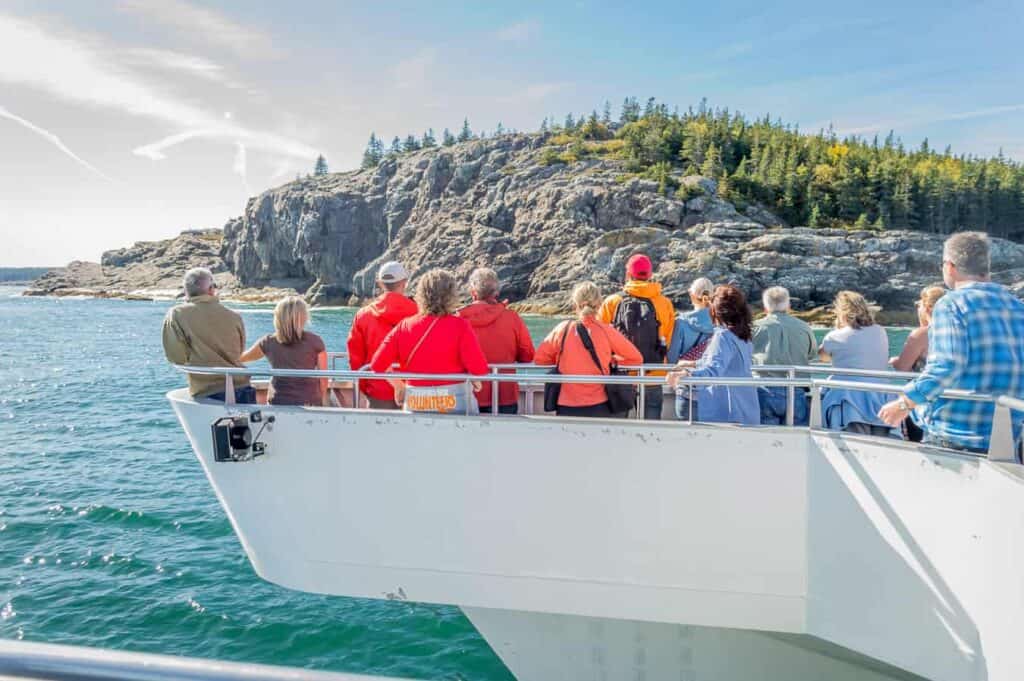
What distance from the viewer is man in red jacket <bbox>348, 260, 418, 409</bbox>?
5113 mm

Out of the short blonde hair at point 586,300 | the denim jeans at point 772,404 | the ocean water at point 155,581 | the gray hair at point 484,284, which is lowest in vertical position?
the ocean water at point 155,581

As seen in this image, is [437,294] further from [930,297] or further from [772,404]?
[930,297]

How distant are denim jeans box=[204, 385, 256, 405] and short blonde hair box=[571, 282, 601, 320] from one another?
2723 millimetres

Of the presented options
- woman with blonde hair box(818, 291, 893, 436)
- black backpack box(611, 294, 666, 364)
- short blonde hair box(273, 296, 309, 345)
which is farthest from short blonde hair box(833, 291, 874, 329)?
short blonde hair box(273, 296, 309, 345)

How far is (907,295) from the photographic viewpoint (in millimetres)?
59250

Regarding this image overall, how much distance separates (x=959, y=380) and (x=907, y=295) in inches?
2550

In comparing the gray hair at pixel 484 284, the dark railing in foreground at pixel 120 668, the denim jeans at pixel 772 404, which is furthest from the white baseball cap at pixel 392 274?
the dark railing in foreground at pixel 120 668

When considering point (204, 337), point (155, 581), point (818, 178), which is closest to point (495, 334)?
point (204, 337)

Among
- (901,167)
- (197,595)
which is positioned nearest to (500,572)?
(197,595)

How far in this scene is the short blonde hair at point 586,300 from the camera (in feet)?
15.6

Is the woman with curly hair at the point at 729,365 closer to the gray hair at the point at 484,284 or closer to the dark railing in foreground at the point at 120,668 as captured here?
the gray hair at the point at 484,284

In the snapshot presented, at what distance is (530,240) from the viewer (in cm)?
7669

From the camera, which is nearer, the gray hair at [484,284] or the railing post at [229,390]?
the railing post at [229,390]

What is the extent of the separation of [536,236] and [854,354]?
2854 inches
